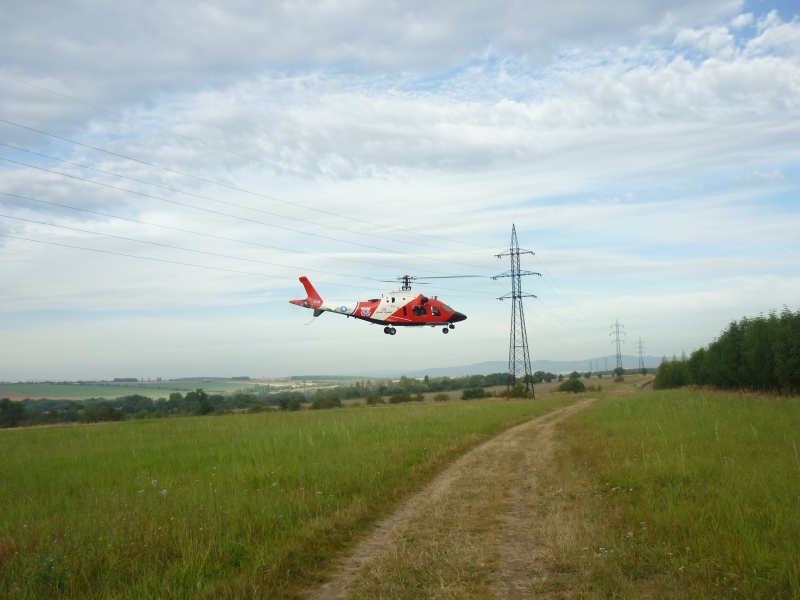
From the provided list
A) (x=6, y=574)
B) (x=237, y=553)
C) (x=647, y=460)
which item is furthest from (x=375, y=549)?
(x=647, y=460)

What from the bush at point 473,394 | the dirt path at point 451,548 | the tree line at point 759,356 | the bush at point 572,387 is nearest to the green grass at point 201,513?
the dirt path at point 451,548

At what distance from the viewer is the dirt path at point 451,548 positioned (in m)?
5.65

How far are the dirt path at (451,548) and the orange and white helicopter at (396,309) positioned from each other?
11.9 metres

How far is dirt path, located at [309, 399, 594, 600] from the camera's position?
18.5 ft

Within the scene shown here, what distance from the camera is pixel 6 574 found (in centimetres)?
618

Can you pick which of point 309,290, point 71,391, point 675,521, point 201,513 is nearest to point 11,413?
point 71,391

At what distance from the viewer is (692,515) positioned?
285 inches

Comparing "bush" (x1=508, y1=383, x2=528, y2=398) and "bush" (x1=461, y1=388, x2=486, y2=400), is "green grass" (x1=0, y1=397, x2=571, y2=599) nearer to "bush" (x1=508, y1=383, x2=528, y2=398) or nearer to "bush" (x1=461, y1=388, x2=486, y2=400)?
"bush" (x1=508, y1=383, x2=528, y2=398)

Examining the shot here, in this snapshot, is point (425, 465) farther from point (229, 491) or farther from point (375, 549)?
point (375, 549)

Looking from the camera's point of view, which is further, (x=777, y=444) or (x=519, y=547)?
(x=777, y=444)

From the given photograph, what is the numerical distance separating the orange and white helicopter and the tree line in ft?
76.9

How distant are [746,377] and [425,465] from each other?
41149 millimetres

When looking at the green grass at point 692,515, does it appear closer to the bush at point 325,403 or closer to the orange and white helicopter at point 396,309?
the orange and white helicopter at point 396,309

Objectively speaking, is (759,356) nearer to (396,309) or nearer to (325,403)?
(396,309)
